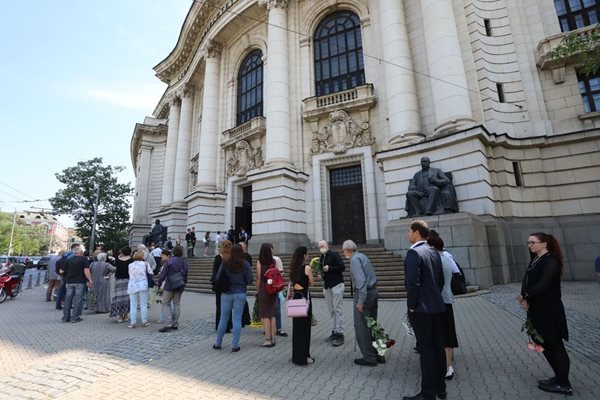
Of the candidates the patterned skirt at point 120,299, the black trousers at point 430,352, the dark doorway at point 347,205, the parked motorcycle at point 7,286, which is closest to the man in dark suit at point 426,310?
the black trousers at point 430,352

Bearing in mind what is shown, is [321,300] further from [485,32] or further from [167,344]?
[485,32]

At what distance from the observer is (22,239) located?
2817 inches

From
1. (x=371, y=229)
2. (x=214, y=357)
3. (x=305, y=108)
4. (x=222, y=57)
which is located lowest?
(x=214, y=357)

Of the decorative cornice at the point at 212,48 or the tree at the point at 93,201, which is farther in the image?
the tree at the point at 93,201

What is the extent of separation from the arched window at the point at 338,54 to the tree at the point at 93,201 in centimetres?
3047

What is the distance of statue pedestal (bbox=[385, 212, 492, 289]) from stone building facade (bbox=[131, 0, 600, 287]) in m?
0.05

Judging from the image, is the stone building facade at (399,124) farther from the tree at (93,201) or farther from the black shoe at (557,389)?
the tree at (93,201)

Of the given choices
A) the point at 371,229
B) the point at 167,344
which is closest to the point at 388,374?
the point at 167,344

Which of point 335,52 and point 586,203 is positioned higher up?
point 335,52

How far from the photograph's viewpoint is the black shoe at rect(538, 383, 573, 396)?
129 inches

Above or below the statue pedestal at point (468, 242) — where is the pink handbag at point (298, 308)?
below

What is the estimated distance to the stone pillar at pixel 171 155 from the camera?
1190 inches

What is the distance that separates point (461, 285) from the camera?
4051 millimetres

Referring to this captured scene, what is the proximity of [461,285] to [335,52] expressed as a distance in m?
19.5
